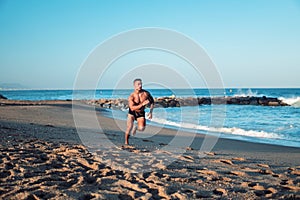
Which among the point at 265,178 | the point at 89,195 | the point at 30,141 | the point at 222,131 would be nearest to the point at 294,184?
the point at 265,178

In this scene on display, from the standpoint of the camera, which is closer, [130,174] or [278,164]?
[130,174]

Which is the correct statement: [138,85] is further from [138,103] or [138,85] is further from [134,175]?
[134,175]

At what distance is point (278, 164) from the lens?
6.71 metres

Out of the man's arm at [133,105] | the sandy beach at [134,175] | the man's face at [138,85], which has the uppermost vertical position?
the man's face at [138,85]

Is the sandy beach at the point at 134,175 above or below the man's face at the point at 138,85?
below

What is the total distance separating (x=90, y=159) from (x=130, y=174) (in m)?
1.45

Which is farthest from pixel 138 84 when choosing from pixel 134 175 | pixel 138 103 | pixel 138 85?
pixel 134 175

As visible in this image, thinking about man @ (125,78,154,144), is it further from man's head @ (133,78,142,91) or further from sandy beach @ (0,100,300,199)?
sandy beach @ (0,100,300,199)

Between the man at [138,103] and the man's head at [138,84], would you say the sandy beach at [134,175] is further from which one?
the man's head at [138,84]

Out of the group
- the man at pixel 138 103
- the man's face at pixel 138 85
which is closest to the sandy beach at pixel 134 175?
the man at pixel 138 103

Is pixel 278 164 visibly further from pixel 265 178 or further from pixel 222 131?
pixel 222 131

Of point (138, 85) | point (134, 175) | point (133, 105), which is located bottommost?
point (134, 175)

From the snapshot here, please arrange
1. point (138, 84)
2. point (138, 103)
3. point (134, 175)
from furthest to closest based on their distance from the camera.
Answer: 1. point (138, 103)
2. point (138, 84)
3. point (134, 175)

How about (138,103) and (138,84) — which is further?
(138,103)
